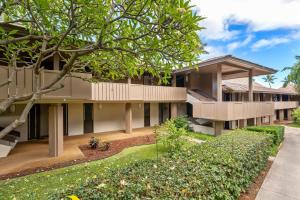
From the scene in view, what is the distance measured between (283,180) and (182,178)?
5.98m

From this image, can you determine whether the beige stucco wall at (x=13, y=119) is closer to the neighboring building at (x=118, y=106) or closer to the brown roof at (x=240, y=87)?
the neighboring building at (x=118, y=106)

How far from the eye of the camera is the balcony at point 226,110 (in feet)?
45.8

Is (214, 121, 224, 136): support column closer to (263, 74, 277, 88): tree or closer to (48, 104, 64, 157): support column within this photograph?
(48, 104, 64, 157): support column

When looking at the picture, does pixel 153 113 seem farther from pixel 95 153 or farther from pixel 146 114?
pixel 95 153

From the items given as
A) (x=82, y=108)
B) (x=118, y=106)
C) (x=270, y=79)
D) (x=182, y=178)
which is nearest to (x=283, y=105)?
(x=118, y=106)

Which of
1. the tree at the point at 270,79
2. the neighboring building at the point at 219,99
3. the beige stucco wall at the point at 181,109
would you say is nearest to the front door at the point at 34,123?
the neighboring building at the point at 219,99

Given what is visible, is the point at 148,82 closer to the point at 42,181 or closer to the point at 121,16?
Result: the point at 42,181

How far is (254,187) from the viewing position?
6730mm

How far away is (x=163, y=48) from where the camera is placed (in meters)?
3.73

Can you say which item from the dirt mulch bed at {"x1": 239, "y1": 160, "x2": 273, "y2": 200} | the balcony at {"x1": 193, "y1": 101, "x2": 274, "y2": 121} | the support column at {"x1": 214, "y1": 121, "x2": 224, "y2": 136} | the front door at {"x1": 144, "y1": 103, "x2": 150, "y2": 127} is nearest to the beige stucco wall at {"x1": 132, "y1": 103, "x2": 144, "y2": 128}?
the front door at {"x1": 144, "y1": 103, "x2": 150, "y2": 127}

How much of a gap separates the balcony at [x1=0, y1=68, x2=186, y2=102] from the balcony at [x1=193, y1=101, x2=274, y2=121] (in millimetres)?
2675

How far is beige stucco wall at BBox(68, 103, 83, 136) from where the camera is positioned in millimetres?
14797

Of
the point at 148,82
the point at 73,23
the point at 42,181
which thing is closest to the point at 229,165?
the point at 73,23

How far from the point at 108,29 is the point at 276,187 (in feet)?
24.0
